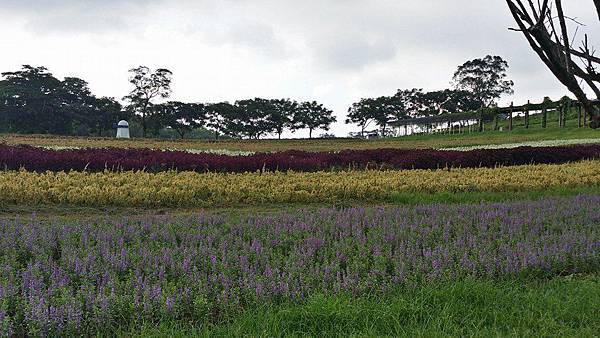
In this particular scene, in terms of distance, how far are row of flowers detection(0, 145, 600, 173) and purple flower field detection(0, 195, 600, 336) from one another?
24.8 feet

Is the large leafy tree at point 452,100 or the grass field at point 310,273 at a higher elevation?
the large leafy tree at point 452,100

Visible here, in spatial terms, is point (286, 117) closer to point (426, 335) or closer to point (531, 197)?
point (531, 197)

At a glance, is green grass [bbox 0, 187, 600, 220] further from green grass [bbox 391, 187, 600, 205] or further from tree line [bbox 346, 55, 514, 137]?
tree line [bbox 346, 55, 514, 137]

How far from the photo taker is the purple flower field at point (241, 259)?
11.9ft

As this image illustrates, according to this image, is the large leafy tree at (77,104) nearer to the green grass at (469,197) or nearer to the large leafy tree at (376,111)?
the large leafy tree at (376,111)

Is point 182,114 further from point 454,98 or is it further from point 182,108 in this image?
point 454,98

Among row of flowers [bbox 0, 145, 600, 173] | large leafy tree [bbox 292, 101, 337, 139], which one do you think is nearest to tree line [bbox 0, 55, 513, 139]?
large leafy tree [bbox 292, 101, 337, 139]

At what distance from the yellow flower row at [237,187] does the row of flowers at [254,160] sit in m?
2.22

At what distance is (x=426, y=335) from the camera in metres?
3.24

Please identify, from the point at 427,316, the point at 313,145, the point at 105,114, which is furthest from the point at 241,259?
the point at 105,114

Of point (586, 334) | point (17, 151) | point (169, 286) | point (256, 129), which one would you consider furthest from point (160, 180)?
point (256, 129)

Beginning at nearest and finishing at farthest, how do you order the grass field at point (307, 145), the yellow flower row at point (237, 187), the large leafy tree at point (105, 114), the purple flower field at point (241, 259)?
1. the purple flower field at point (241, 259)
2. the yellow flower row at point (237, 187)
3. the grass field at point (307, 145)
4. the large leafy tree at point (105, 114)

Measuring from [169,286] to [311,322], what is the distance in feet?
4.09

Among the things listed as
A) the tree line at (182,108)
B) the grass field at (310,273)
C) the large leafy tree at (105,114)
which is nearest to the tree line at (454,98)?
the tree line at (182,108)
